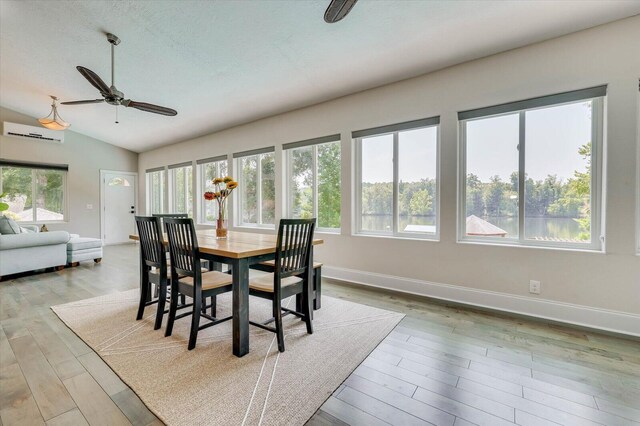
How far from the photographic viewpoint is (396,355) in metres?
2.02

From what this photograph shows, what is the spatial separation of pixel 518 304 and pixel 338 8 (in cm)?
297

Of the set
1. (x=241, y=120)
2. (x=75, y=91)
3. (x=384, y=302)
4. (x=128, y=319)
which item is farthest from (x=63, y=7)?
(x=384, y=302)

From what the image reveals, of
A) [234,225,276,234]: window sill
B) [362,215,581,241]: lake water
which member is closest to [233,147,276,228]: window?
[234,225,276,234]: window sill

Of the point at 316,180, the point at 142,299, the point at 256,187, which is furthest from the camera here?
the point at 256,187

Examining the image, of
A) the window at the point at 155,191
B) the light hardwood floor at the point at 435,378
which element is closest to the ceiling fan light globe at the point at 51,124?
the window at the point at 155,191

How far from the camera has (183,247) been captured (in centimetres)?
212

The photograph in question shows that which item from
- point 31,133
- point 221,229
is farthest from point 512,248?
point 31,133

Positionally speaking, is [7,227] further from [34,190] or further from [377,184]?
[377,184]

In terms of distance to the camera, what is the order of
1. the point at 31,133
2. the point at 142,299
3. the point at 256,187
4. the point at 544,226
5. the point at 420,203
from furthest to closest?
the point at 31,133 < the point at 256,187 < the point at 420,203 < the point at 544,226 < the point at 142,299

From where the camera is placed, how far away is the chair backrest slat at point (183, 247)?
80.6 inches

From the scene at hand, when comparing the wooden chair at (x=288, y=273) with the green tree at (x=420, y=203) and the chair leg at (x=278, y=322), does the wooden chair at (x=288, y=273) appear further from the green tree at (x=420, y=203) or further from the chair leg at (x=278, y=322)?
the green tree at (x=420, y=203)

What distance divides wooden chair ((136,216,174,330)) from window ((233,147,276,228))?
8.14 ft

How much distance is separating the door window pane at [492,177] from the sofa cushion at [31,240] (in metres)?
5.79

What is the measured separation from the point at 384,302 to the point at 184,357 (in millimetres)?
2013
